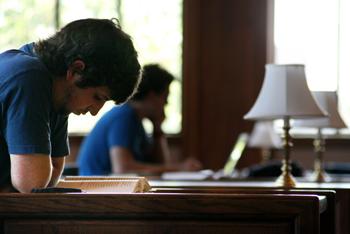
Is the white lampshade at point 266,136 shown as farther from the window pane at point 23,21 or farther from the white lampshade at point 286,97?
the white lampshade at point 286,97

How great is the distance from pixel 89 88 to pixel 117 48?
6.0 inches

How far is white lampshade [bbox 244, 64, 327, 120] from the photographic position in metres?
3.76

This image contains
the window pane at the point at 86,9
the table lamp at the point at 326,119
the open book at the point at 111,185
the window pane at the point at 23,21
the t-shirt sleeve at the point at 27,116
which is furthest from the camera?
the window pane at the point at 86,9

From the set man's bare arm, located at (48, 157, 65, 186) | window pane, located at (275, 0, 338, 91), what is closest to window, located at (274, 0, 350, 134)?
window pane, located at (275, 0, 338, 91)

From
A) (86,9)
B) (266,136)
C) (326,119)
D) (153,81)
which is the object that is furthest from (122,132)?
(86,9)

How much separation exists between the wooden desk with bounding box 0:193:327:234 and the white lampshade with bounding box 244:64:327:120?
63.4 inches

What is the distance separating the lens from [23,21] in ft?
31.1

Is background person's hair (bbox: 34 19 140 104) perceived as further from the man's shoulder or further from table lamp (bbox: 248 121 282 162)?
table lamp (bbox: 248 121 282 162)

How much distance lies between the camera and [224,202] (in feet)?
7.01

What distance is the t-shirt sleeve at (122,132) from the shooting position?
4922 millimetres

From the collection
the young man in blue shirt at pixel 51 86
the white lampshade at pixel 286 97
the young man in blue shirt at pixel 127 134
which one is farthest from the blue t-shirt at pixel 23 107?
the young man in blue shirt at pixel 127 134

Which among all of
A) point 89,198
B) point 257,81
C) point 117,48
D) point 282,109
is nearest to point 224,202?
point 89,198

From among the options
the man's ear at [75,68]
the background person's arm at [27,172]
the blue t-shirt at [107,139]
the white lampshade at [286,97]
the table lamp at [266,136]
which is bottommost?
the table lamp at [266,136]

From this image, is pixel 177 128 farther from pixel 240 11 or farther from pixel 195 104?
pixel 240 11
